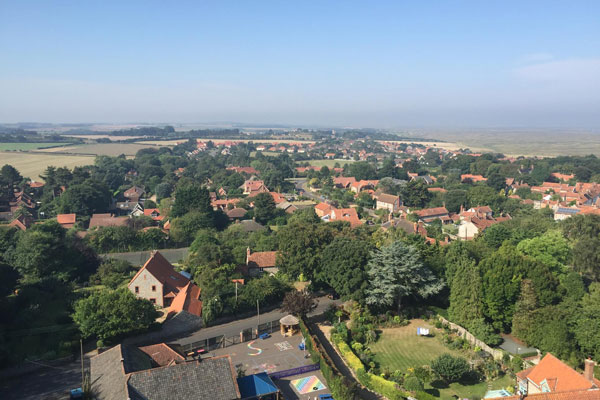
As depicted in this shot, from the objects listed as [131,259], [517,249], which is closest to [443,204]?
[517,249]

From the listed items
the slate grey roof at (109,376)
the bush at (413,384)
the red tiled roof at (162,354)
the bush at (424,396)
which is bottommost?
the bush at (424,396)

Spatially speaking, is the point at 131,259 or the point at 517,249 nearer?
the point at 517,249

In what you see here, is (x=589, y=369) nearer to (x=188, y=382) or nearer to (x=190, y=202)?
(x=188, y=382)

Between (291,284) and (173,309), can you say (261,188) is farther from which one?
(173,309)

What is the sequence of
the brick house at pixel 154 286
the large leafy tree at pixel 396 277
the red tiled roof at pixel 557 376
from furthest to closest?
the brick house at pixel 154 286 → the large leafy tree at pixel 396 277 → the red tiled roof at pixel 557 376

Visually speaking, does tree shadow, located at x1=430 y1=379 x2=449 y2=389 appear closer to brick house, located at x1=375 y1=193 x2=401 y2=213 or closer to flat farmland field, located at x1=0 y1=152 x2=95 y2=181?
→ brick house, located at x1=375 y1=193 x2=401 y2=213

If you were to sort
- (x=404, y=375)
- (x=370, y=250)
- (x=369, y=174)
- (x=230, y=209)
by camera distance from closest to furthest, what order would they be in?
(x=404, y=375)
(x=370, y=250)
(x=230, y=209)
(x=369, y=174)

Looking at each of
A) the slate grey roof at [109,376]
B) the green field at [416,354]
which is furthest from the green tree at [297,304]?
the slate grey roof at [109,376]

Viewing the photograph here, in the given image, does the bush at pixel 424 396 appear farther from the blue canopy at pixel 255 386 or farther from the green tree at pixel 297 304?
the green tree at pixel 297 304
